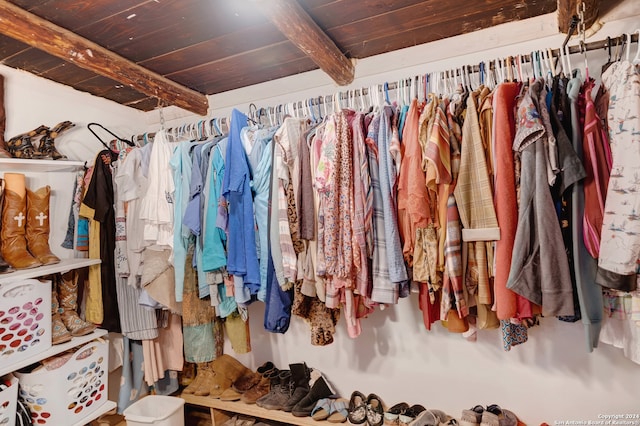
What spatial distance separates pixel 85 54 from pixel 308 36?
950 millimetres

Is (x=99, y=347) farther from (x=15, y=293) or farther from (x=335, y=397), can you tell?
(x=335, y=397)

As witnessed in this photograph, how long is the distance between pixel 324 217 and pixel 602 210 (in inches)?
32.1

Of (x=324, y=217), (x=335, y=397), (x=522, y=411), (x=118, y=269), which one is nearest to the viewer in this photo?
(x=324, y=217)

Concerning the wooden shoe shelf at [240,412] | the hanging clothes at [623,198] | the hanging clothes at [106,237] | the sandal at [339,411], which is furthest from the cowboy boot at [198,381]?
the hanging clothes at [623,198]

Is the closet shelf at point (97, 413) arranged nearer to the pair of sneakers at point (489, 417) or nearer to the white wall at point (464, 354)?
the white wall at point (464, 354)

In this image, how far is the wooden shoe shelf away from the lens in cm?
168

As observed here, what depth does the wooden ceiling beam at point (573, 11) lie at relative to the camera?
1191mm

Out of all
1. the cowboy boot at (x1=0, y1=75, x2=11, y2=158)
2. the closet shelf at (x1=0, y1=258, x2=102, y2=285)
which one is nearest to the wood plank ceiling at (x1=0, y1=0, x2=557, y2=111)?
the cowboy boot at (x1=0, y1=75, x2=11, y2=158)

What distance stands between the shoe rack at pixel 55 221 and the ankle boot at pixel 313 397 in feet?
2.92

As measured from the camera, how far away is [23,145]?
1.61m

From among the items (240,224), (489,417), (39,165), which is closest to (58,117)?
(39,165)

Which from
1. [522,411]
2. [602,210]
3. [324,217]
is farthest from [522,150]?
[522,411]

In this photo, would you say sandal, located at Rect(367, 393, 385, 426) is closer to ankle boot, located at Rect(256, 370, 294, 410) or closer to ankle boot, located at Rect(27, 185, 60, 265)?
ankle boot, located at Rect(256, 370, 294, 410)

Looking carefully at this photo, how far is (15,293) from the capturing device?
138 cm
